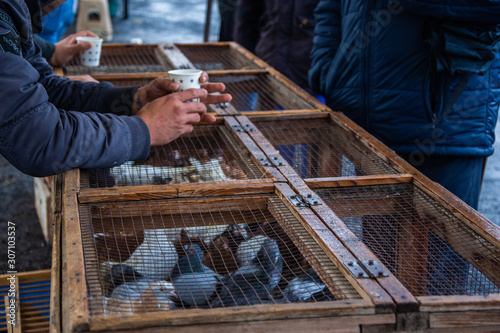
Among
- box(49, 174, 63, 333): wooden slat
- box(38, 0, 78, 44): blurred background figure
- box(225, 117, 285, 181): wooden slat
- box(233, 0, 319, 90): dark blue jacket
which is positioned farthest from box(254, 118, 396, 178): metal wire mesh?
box(38, 0, 78, 44): blurred background figure

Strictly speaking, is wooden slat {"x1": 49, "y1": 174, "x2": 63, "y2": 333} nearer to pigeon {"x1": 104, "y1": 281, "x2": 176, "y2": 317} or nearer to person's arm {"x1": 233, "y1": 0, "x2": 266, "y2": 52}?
pigeon {"x1": 104, "y1": 281, "x2": 176, "y2": 317}

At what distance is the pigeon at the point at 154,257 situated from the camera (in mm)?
1299

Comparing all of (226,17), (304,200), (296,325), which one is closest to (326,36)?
(304,200)

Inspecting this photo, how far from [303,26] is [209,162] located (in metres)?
1.99

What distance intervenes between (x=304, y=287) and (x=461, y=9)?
1181 millimetres

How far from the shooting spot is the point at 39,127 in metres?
1.36

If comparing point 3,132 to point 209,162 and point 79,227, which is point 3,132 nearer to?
point 79,227

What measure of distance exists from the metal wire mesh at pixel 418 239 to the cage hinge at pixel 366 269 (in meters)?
0.12

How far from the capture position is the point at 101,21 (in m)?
8.73

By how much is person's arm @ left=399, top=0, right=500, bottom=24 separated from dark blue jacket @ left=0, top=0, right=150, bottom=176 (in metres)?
1.06

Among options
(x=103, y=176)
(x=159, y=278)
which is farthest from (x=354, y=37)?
(x=159, y=278)

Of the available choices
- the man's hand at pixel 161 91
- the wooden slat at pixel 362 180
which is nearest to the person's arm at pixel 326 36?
the man's hand at pixel 161 91

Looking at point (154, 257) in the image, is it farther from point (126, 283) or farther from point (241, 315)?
point (241, 315)

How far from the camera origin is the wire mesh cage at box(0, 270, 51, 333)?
78.5 inches
